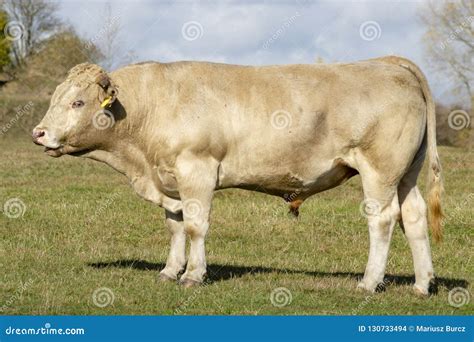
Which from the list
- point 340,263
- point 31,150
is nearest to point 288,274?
point 340,263

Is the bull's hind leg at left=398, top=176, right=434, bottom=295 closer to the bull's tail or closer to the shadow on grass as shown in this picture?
the bull's tail

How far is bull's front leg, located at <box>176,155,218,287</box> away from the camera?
889 cm

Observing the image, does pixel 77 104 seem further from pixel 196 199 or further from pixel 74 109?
pixel 196 199

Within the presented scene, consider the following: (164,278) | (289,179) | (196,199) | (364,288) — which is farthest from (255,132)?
(364,288)

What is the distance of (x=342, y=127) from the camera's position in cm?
904

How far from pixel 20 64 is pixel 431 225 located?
59592 mm

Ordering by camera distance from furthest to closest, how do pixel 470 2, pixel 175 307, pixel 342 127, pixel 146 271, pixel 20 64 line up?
pixel 20 64
pixel 470 2
pixel 146 271
pixel 342 127
pixel 175 307

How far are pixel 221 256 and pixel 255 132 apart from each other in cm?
292

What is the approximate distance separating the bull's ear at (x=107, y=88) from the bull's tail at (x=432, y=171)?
3.33m

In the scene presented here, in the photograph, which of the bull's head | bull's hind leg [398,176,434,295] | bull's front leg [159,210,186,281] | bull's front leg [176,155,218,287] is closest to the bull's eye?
the bull's head

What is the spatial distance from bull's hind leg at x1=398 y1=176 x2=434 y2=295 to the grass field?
0.73 ft

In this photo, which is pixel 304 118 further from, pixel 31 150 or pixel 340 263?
pixel 31 150

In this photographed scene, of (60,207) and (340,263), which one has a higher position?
(340,263)

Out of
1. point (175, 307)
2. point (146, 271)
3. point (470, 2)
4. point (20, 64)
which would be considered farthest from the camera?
point (20, 64)
